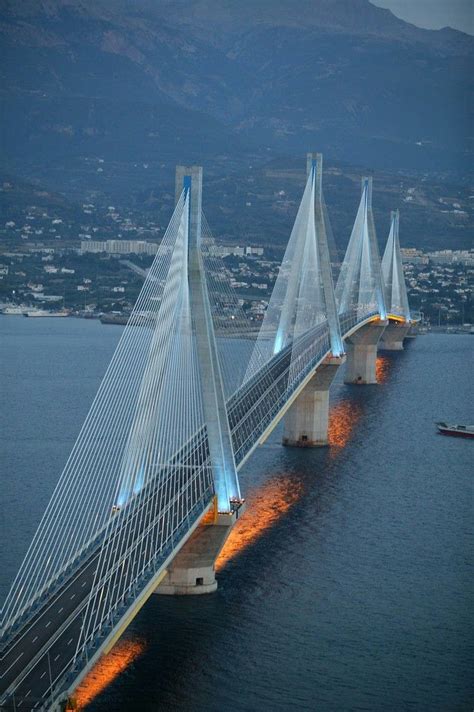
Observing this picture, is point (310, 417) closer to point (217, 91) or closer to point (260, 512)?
point (260, 512)

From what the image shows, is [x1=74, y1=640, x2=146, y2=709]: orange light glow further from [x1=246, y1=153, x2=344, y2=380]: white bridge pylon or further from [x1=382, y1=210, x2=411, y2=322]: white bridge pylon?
[x1=382, y1=210, x2=411, y2=322]: white bridge pylon

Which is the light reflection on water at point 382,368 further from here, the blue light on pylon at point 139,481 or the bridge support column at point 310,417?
the blue light on pylon at point 139,481

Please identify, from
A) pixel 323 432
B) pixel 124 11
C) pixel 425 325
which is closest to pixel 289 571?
pixel 323 432

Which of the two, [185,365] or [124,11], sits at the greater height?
[124,11]

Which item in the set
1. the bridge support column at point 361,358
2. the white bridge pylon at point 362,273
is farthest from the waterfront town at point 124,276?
the bridge support column at point 361,358

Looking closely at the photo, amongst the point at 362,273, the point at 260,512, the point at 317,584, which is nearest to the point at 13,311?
the point at 362,273

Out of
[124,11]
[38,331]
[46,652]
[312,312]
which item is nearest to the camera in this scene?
[46,652]

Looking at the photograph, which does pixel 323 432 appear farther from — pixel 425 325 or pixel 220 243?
pixel 220 243
